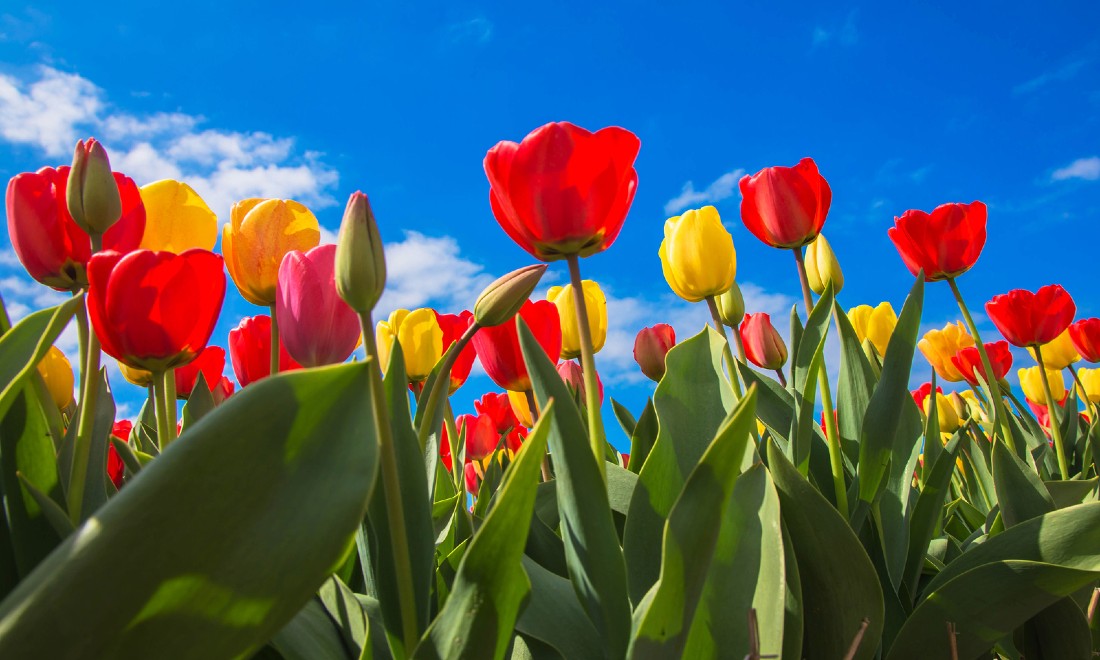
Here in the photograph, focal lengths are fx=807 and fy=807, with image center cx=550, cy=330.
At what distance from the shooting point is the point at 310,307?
96 cm

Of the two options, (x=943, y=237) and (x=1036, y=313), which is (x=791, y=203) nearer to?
(x=943, y=237)

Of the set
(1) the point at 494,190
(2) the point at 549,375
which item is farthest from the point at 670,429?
(1) the point at 494,190

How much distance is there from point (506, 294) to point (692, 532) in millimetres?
355

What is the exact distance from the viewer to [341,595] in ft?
2.87

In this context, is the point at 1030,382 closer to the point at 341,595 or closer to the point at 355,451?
the point at 341,595

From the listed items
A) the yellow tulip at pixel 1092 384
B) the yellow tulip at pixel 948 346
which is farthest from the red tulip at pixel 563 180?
the yellow tulip at pixel 1092 384

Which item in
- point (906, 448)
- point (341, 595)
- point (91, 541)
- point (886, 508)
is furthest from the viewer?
point (906, 448)

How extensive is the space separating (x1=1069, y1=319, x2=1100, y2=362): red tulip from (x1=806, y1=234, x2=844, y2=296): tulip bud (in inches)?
70.7

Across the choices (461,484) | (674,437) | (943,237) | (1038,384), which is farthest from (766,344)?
(1038,384)

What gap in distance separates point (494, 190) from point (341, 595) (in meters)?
0.53

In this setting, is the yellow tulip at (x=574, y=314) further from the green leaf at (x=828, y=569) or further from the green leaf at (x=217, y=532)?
the green leaf at (x=217, y=532)

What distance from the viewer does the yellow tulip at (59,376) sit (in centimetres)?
172

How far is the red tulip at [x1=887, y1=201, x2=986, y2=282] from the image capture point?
6.49ft

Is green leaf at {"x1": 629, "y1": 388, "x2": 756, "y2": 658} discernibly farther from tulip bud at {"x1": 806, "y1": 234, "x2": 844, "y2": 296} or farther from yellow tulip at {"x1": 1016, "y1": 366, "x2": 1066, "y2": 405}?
yellow tulip at {"x1": 1016, "y1": 366, "x2": 1066, "y2": 405}
